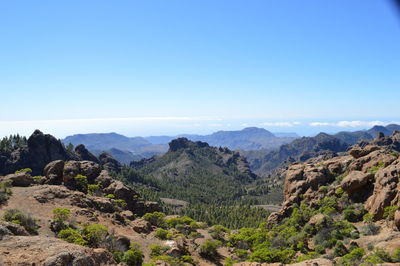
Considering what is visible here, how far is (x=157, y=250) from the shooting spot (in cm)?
3388

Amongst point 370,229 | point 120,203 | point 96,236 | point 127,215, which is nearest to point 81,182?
point 120,203

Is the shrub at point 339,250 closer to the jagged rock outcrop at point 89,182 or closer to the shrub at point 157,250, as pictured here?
the shrub at point 157,250

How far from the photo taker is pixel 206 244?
124ft

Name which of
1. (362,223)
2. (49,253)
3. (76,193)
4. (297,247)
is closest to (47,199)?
(76,193)

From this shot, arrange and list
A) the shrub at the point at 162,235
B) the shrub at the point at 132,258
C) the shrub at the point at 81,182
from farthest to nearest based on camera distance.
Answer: the shrub at the point at 81,182 → the shrub at the point at 162,235 → the shrub at the point at 132,258

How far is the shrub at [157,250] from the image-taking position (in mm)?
33241

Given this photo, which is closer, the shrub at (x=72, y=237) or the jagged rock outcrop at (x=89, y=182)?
the shrub at (x=72, y=237)

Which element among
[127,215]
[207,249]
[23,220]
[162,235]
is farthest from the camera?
[127,215]

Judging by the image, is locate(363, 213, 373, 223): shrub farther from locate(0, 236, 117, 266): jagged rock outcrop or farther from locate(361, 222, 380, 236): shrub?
locate(0, 236, 117, 266): jagged rock outcrop

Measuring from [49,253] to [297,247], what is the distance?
97.5ft

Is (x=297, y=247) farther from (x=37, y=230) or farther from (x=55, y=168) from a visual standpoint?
(x=55, y=168)

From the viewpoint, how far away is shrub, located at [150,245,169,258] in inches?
1309

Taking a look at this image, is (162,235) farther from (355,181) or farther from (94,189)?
(355,181)

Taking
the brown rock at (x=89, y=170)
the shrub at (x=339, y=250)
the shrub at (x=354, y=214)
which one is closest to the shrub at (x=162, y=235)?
the brown rock at (x=89, y=170)
